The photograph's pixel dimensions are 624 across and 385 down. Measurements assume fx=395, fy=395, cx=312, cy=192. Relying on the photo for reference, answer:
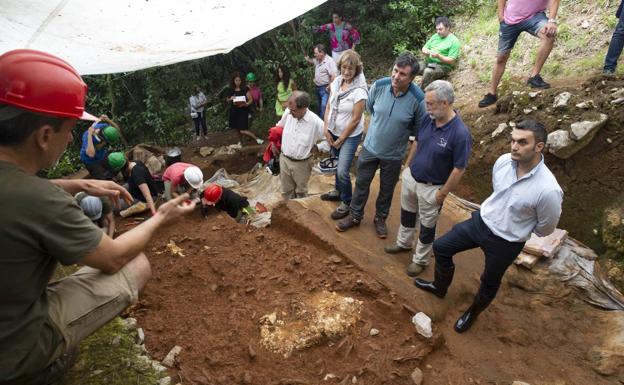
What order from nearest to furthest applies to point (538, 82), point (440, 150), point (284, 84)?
point (440, 150) < point (538, 82) < point (284, 84)

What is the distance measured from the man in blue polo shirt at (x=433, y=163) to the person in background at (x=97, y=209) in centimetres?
333

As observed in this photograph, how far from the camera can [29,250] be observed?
1544mm

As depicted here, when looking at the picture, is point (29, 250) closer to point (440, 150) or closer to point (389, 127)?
point (440, 150)

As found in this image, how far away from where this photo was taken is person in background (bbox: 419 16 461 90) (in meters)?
7.25

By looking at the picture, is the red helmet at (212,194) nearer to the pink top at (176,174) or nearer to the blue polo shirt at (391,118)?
the pink top at (176,174)

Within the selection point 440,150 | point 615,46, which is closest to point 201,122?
point 440,150

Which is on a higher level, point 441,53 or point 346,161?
point 441,53

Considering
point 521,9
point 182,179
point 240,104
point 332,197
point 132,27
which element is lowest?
point 332,197

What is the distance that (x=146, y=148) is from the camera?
9.89 metres

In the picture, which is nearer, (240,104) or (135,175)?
(135,175)

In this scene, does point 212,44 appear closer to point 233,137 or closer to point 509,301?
point 509,301

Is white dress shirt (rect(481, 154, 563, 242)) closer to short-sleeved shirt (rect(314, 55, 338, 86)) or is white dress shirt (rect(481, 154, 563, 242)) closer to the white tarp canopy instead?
the white tarp canopy

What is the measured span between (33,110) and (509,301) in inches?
168

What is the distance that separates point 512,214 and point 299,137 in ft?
9.06
